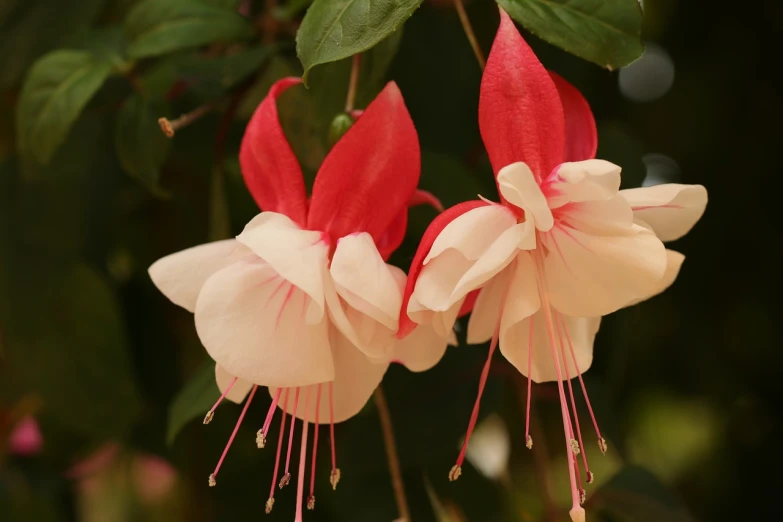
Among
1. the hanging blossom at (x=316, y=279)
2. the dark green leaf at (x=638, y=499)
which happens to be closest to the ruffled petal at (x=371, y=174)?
the hanging blossom at (x=316, y=279)

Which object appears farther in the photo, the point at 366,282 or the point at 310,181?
the point at 310,181

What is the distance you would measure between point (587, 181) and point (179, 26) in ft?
1.08

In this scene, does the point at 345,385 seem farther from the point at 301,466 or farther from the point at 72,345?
the point at 72,345

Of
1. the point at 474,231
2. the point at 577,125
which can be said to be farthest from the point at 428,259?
the point at 577,125

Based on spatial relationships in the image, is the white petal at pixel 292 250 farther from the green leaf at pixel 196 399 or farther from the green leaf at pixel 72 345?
the green leaf at pixel 72 345

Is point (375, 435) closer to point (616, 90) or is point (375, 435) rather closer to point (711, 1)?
point (616, 90)

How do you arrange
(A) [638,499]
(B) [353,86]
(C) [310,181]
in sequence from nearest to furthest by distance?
(B) [353,86], (C) [310,181], (A) [638,499]

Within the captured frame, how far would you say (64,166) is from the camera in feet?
2.38

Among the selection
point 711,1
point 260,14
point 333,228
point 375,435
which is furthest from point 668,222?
point 711,1

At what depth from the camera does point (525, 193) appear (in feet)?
1.13

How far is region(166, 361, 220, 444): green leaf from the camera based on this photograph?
48cm

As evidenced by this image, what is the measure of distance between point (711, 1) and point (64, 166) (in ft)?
2.57

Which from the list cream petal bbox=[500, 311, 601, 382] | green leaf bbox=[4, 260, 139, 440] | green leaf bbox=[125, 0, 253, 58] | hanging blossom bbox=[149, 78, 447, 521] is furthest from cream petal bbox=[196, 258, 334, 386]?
green leaf bbox=[4, 260, 139, 440]

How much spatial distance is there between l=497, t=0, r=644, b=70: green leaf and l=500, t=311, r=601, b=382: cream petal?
5.4 inches
